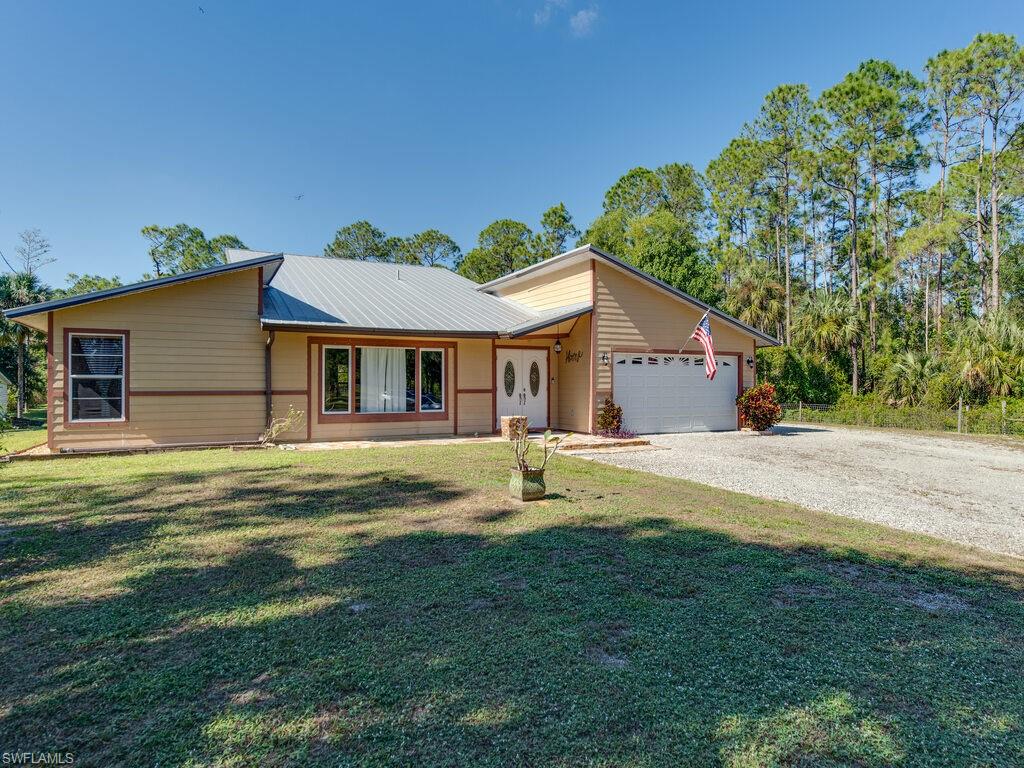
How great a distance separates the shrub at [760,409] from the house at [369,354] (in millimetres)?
650

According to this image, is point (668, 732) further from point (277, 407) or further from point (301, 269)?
point (301, 269)

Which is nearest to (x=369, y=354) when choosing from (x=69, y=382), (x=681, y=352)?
(x=69, y=382)

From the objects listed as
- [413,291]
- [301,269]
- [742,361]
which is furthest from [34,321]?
[742,361]

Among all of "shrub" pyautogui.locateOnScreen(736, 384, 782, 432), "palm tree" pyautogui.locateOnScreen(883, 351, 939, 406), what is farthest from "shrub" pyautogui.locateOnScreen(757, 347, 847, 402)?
"shrub" pyautogui.locateOnScreen(736, 384, 782, 432)

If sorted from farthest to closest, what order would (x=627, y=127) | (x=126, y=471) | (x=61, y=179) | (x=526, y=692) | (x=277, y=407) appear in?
(x=627, y=127) < (x=61, y=179) < (x=277, y=407) < (x=126, y=471) < (x=526, y=692)

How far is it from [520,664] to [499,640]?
29 centimetres

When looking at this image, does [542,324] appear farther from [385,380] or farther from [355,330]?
[355,330]

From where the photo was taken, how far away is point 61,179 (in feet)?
61.6

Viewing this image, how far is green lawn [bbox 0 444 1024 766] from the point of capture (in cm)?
225

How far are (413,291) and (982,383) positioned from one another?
799 inches

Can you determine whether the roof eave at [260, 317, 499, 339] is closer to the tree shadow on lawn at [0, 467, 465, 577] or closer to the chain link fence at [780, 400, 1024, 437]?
the tree shadow on lawn at [0, 467, 465, 577]

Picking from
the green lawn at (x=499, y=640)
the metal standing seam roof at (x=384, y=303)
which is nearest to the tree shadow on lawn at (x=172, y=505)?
the green lawn at (x=499, y=640)

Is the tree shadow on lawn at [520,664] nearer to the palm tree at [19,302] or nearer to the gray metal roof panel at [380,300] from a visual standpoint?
the gray metal roof panel at [380,300]

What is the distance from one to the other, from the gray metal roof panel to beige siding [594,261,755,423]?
2.03 m
